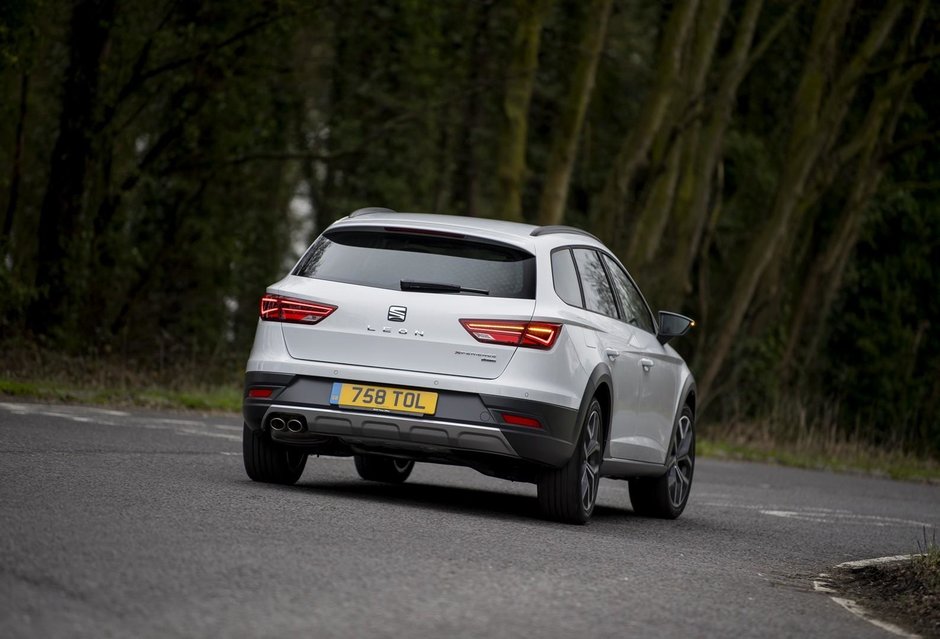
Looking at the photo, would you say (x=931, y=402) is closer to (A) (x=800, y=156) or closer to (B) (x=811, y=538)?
(A) (x=800, y=156)

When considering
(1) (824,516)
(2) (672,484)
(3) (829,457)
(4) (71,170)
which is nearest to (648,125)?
(3) (829,457)

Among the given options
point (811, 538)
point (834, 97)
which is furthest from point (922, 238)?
point (811, 538)

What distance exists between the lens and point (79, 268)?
74.8ft

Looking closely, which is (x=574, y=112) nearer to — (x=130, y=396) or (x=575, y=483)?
(x=130, y=396)

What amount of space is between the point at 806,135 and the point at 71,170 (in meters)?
12.5

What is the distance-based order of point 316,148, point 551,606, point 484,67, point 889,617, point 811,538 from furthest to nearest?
point 484,67 < point 316,148 < point 811,538 < point 889,617 < point 551,606

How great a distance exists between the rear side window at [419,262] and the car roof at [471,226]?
0.06 meters

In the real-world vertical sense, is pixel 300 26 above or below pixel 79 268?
above

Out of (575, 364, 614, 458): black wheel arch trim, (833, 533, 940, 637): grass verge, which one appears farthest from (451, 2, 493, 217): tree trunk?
(833, 533, 940, 637): grass verge

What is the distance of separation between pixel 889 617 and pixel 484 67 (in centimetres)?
2217

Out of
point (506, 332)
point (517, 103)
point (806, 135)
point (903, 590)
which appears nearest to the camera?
point (903, 590)

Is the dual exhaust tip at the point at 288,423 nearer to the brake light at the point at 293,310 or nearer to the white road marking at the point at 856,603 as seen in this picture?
the brake light at the point at 293,310

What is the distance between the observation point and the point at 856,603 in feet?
26.9

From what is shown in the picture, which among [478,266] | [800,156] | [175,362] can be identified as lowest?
[175,362]
